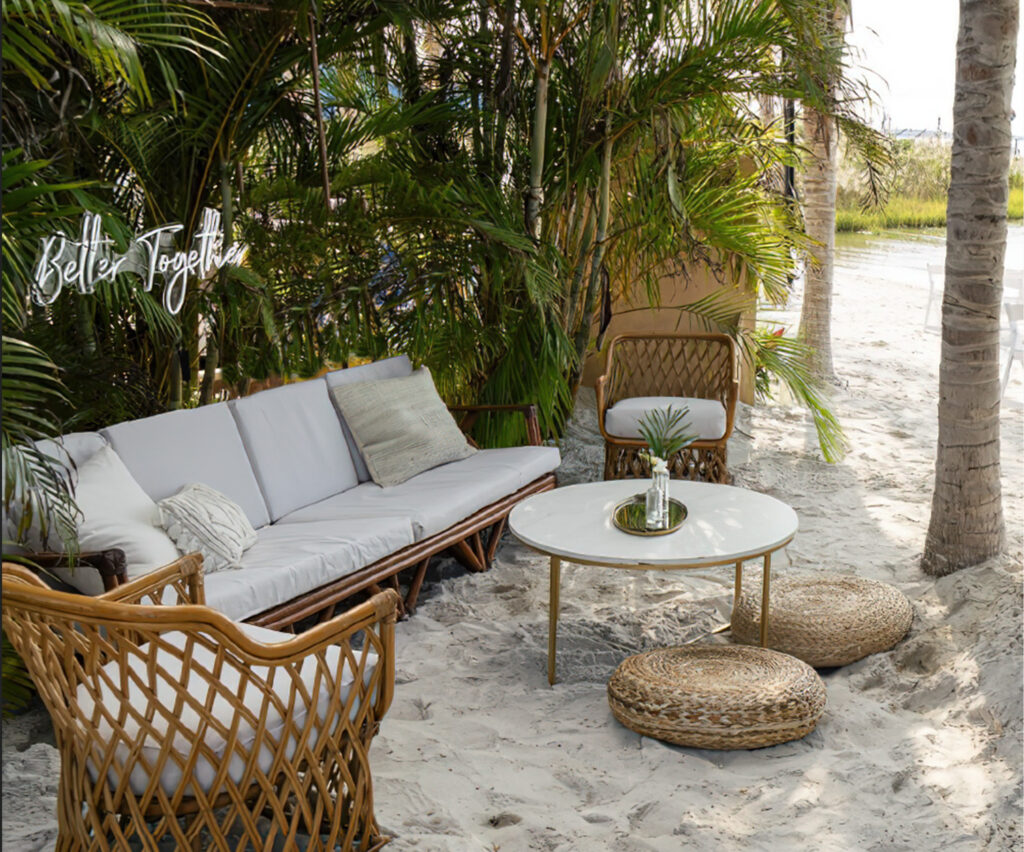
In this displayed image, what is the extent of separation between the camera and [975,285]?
3.98 metres

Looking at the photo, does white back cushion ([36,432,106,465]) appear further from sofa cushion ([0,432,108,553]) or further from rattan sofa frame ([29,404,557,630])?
rattan sofa frame ([29,404,557,630])

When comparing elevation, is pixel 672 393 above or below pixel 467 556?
above

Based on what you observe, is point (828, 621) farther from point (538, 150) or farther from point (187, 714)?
point (538, 150)

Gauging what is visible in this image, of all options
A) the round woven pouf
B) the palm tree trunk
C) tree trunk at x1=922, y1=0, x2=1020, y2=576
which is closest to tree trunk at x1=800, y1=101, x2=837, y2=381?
the palm tree trunk

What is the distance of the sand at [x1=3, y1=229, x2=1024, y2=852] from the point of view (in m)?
2.62

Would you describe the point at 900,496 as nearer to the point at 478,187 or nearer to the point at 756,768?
the point at 478,187

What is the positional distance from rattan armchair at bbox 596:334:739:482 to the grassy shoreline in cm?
484

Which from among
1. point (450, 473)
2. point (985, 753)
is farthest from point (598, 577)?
point (985, 753)

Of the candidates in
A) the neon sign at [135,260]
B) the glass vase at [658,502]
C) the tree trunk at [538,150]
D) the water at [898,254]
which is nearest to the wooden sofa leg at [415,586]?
the glass vase at [658,502]

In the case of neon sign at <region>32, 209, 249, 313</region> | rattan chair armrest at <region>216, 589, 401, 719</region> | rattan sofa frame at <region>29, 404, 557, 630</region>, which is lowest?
rattan sofa frame at <region>29, 404, 557, 630</region>

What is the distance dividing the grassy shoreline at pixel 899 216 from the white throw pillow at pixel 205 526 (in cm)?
837

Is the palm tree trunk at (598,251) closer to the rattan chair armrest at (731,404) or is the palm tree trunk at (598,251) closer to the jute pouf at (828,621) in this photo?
the rattan chair armrest at (731,404)

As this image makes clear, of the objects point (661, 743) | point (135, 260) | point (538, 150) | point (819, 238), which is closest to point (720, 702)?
point (661, 743)

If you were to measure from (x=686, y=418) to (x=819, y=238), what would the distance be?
3.22 metres
